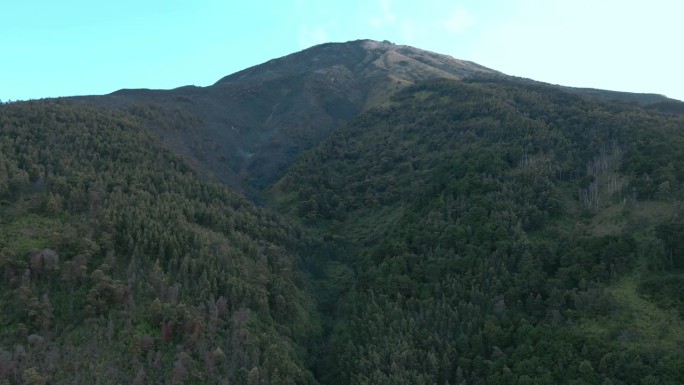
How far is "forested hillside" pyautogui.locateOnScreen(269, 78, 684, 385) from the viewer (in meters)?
33.4

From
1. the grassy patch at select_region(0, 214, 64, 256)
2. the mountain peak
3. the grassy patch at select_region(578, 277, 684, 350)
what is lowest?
the grassy patch at select_region(578, 277, 684, 350)

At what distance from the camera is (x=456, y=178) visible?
60.2m

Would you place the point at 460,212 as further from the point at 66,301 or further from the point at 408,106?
the point at 408,106

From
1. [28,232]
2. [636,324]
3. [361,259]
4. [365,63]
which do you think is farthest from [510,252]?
[365,63]

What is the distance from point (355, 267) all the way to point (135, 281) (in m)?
23.5

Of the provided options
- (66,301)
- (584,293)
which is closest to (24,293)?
(66,301)

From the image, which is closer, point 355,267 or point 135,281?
point 135,281

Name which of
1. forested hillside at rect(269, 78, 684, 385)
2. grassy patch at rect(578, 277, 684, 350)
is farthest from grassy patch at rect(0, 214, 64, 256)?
grassy patch at rect(578, 277, 684, 350)

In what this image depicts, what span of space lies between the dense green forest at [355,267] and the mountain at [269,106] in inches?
925

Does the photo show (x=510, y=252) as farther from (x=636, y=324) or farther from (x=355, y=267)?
(x=355, y=267)

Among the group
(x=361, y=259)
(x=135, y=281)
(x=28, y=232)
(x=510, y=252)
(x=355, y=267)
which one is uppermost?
(x=28, y=232)

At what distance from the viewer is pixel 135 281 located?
3838cm

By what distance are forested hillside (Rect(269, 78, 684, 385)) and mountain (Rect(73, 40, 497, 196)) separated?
1941 cm

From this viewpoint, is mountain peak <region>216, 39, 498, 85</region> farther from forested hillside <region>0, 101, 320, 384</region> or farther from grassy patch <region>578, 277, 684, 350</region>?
grassy patch <region>578, 277, 684, 350</region>
